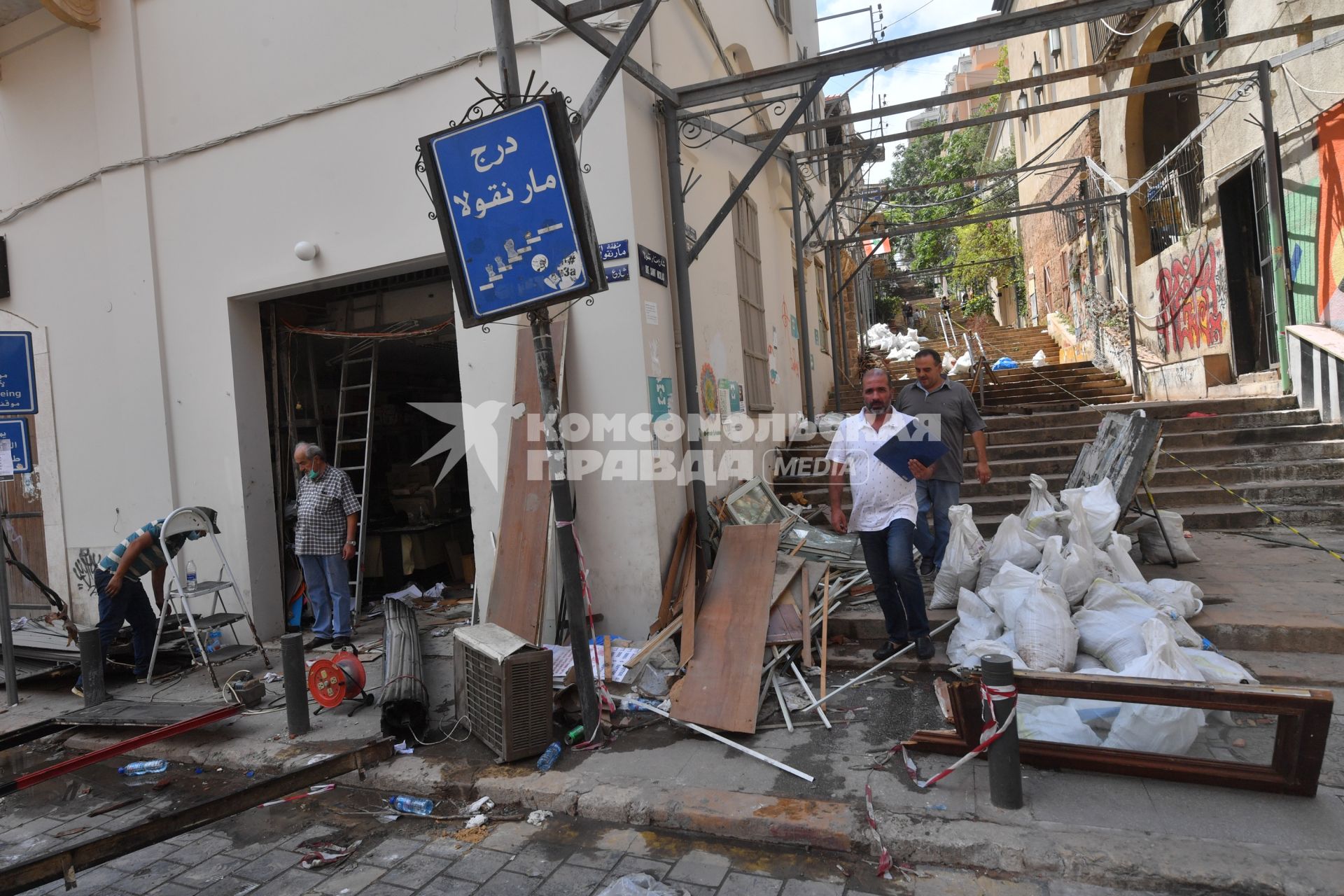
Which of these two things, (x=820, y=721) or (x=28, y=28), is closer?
(x=820, y=721)

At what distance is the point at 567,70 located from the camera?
5.78 m

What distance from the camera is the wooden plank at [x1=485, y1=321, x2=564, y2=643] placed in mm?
5566

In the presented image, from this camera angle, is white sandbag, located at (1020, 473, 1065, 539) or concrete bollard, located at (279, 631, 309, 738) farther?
white sandbag, located at (1020, 473, 1065, 539)

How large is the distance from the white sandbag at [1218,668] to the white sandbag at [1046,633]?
0.55 metres

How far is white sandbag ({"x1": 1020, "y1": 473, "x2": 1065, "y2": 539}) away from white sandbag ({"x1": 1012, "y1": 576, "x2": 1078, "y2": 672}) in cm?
113

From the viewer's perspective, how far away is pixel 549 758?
13.7 feet

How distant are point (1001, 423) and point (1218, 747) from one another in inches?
257

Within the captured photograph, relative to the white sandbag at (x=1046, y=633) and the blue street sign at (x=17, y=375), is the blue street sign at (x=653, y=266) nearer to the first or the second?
the white sandbag at (x=1046, y=633)

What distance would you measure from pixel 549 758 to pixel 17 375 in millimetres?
5845

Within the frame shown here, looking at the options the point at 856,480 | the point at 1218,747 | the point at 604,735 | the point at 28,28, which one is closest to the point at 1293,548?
the point at 1218,747

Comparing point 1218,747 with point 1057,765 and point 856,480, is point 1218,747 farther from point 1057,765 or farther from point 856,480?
point 856,480

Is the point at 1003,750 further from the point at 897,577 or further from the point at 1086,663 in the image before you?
the point at 897,577

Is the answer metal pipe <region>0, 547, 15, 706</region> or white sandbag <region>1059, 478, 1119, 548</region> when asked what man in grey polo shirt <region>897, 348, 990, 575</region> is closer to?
white sandbag <region>1059, 478, 1119, 548</region>

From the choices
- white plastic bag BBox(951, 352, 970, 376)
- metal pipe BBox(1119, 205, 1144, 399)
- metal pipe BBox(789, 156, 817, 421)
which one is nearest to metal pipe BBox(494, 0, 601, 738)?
metal pipe BBox(789, 156, 817, 421)
